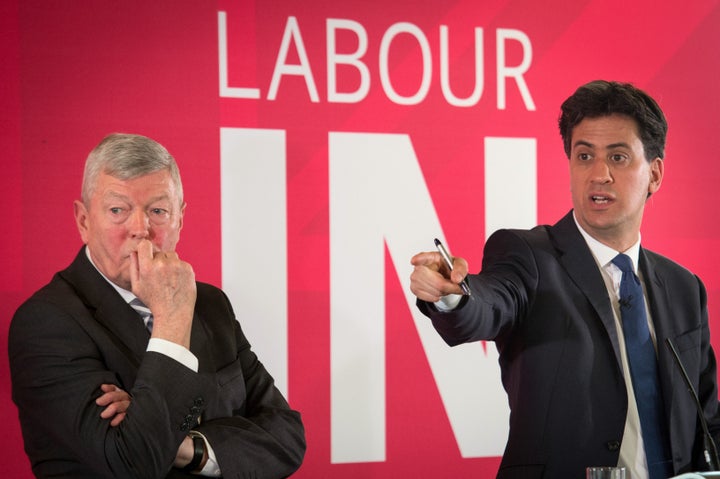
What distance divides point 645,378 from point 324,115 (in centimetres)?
159

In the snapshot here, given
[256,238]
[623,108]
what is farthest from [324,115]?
[623,108]

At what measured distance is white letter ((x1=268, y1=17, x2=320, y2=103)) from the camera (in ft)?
11.1

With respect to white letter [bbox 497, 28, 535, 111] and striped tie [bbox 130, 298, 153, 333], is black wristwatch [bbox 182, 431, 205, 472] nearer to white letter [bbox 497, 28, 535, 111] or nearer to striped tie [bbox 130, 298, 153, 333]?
striped tie [bbox 130, 298, 153, 333]

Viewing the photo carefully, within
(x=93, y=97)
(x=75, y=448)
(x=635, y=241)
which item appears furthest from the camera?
(x=93, y=97)

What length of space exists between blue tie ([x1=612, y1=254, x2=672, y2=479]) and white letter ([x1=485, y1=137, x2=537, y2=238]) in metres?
1.05

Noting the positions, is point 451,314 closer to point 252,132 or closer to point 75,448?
point 75,448

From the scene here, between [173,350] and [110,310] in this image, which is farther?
[110,310]

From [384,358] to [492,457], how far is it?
63 cm

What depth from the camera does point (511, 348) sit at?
8.65 feet

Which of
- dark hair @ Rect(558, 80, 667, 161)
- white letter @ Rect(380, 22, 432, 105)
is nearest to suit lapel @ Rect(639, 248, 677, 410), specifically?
dark hair @ Rect(558, 80, 667, 161)

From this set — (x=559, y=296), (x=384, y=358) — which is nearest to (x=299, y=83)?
(x=384, y=358)

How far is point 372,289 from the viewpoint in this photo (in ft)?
11.4

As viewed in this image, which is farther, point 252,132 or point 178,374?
point 252,132

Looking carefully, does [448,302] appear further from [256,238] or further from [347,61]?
[347,61]
